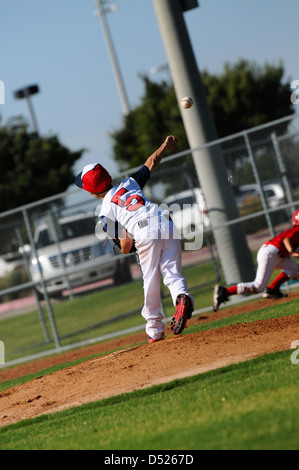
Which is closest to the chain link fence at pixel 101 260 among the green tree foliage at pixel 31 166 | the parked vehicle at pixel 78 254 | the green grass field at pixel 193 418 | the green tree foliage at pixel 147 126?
the parked vehicle at pixel 78 254

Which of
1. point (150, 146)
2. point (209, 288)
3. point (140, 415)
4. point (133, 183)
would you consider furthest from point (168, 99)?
point (140, 415)

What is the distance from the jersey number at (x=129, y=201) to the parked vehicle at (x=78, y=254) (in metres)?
6.80

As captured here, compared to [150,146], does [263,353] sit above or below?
below

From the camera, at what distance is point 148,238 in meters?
6.99

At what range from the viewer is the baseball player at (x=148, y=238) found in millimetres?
6986

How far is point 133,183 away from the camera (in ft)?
24.2

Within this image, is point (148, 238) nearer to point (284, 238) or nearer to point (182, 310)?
point (182, 310)

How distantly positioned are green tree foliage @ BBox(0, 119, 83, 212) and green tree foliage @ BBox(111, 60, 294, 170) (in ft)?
12.3

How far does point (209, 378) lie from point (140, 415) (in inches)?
32.8

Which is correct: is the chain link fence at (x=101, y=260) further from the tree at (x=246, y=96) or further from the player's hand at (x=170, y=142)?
the tree at (x=246, y=96)

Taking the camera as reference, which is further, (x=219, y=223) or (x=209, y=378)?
(x=219, y=223)

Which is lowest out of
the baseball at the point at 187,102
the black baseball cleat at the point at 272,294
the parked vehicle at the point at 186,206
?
the black baseball cleat at the point at 272,294

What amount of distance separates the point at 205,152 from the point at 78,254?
→ 159 inches

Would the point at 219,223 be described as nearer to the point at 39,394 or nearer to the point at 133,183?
the point at 133,183
